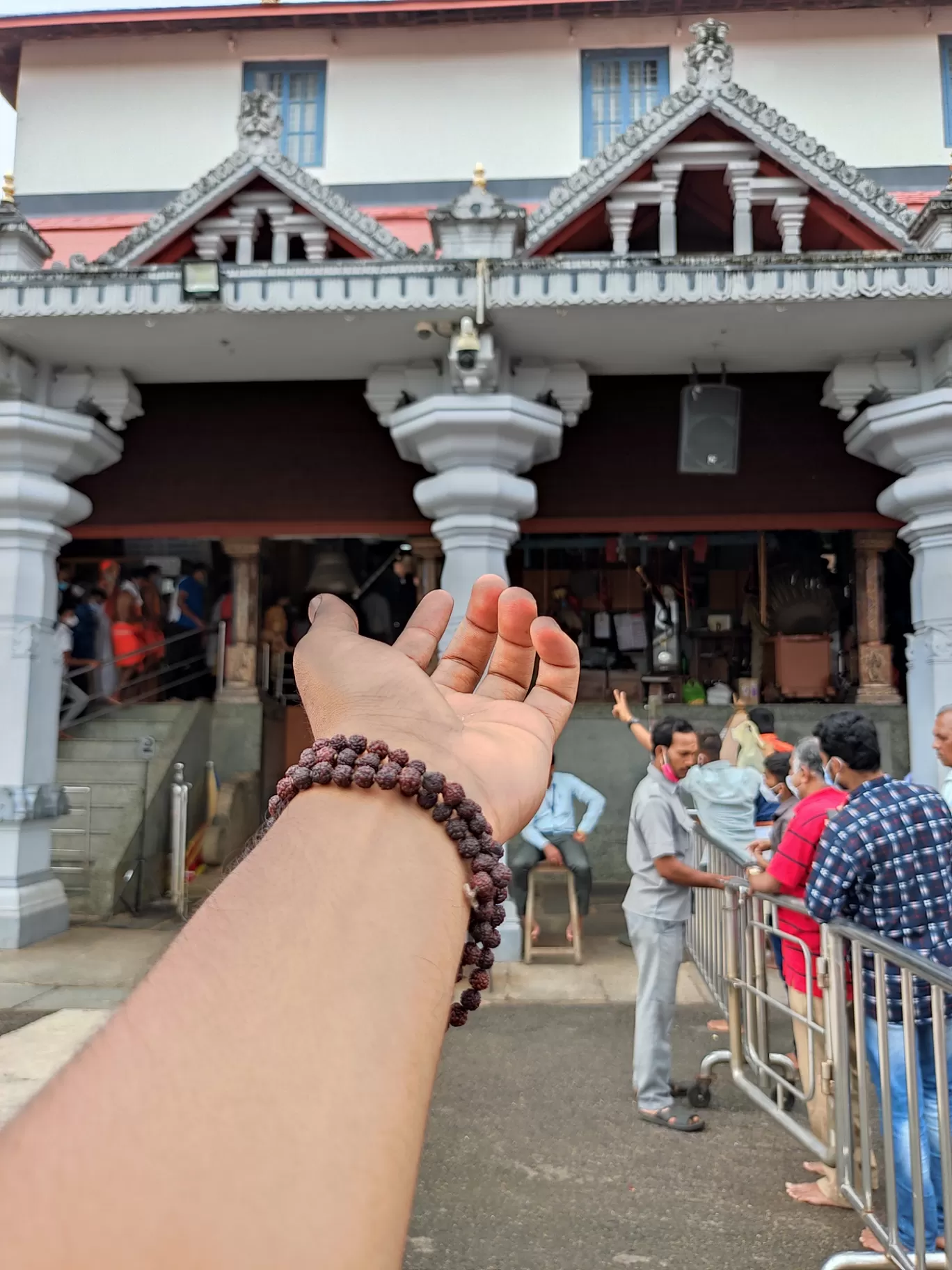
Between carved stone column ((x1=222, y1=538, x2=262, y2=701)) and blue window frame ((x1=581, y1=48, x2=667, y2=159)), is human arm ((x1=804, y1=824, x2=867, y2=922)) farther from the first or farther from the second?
blue window frame ((x1=581, y1=48, x2=667, y2=159))

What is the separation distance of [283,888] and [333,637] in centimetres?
51

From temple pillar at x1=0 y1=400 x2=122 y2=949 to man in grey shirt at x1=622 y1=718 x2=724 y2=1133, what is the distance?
161 inches

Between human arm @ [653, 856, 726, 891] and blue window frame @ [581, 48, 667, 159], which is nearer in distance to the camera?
human arm @ [653, 856, 726, 891]

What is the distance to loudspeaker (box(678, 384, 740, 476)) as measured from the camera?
5898 millimetres

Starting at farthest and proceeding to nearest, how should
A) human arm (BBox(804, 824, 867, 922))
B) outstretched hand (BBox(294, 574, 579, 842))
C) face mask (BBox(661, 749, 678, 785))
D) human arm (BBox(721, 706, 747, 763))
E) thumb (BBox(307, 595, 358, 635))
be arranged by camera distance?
1. human arm (BBox(721, 706, 747, 763))
2. face mask (BBox(661, 749, 678, 785))
3. human arm (BBox(804, 824, 867, 922))
4. thumb (BBox(307, 595, 358, 635))
5. outstretched hand (BBox(294, 574, 579, 842))

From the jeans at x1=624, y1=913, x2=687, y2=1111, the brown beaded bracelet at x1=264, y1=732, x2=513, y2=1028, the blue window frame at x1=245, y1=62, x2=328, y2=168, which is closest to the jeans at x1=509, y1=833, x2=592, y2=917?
the jeans at x1=624, y1=913, x2=687, y2=1111

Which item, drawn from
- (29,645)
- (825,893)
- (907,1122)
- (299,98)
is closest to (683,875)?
(825,893)

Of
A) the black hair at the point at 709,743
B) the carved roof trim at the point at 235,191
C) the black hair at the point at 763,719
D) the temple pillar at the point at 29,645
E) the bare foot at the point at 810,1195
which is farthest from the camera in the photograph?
the black hair at the point at 763,719

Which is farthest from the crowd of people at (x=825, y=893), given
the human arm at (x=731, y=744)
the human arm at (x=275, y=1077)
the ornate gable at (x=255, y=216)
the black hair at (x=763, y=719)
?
the ornate gable at (x=255, y=216)

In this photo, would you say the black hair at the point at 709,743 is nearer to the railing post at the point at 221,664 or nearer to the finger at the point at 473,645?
the finger at the point at 473,645

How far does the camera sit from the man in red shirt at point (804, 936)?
3033 millimetres

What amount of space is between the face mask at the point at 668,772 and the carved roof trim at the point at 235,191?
12.7 feet

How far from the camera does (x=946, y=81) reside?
9195mm

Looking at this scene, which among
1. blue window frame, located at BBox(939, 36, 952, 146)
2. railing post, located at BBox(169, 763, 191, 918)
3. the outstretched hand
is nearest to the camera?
the outstretched hand
